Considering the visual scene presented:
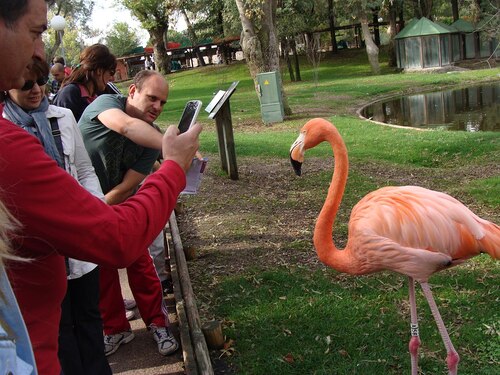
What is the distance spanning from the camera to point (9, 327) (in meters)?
1.25

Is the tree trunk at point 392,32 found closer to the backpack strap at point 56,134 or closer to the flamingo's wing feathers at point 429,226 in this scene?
the flamingo's wing feathers at point 429,226

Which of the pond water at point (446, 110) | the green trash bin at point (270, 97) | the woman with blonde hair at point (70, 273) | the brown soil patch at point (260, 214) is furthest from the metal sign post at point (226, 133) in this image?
the pond water at point (446, 110)

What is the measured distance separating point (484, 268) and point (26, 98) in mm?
3885

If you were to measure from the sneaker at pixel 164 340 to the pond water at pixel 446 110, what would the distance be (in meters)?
11.0

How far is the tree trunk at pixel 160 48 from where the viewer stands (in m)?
39.4

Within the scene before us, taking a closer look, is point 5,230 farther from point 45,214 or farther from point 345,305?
point 345,305

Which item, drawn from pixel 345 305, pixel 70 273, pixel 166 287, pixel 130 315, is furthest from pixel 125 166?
pixel 345 305

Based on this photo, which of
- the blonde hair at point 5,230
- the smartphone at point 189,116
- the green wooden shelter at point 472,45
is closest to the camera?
the blonde hair at point 5,230

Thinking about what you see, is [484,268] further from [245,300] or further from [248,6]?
[248,6]

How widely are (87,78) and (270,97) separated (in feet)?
35.8

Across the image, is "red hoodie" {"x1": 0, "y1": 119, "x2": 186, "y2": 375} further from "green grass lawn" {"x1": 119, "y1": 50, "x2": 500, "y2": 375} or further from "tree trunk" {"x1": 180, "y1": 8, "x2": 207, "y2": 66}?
"tree trunk" {"x1": 180, "y1": 8, "x2": 207, "y2": 66}

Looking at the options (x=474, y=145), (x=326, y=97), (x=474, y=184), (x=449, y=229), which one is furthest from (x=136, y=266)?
(x=326, y=97)

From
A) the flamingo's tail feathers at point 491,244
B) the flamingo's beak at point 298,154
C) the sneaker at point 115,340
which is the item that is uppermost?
the flamingo's beak at point 298,154

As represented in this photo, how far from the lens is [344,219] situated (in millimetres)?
6250
